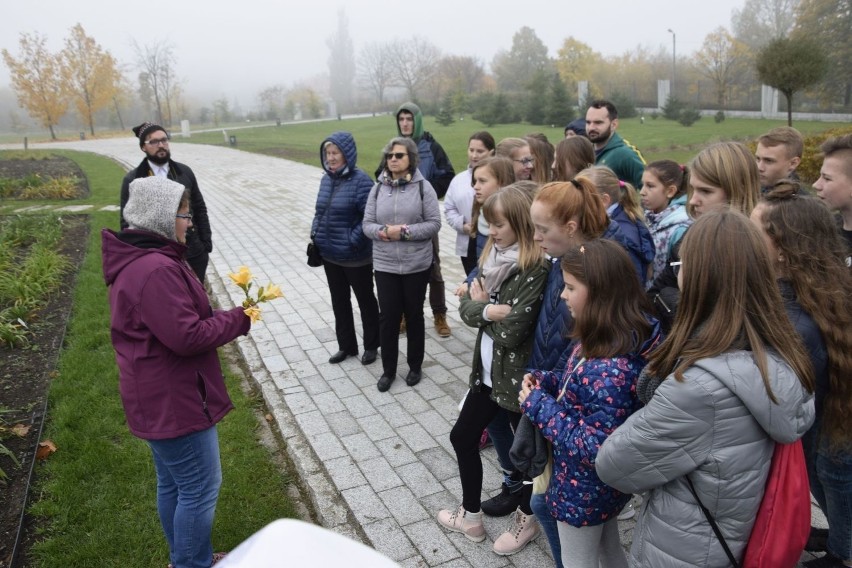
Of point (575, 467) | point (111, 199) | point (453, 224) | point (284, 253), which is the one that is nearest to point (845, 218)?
point (575, 467)

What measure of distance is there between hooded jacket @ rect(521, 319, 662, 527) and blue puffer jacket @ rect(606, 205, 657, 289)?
47.9 inches

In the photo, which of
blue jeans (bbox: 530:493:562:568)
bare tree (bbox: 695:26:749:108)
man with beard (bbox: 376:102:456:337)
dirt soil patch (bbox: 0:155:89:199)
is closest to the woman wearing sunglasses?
A: man with beard (bbox: 376:102:456:337)

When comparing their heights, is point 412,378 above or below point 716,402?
below

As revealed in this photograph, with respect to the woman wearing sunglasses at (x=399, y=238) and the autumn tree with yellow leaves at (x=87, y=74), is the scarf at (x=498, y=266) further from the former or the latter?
the autumn tree with yellow leaves at (x=87, y=74)

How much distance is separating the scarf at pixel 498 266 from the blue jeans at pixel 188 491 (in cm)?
157

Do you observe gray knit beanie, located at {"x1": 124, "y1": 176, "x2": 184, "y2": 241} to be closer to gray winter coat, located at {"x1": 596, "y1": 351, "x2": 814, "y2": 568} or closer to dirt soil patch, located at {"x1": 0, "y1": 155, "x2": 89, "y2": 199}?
gray winter coat, located at {"x1": 596, "y1": 351, "x2": 814, "y2": 568}

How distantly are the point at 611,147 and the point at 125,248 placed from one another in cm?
421

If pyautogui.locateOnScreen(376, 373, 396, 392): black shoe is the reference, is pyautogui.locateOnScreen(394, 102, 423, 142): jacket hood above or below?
above

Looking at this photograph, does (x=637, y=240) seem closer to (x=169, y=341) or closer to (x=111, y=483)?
(x=169, y=341)

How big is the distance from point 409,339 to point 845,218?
3.14 m

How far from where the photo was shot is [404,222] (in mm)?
4961

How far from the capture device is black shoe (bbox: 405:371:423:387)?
5.16 metres

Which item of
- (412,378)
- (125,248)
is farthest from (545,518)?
(412,378)

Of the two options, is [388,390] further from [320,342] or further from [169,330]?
[169,330]
